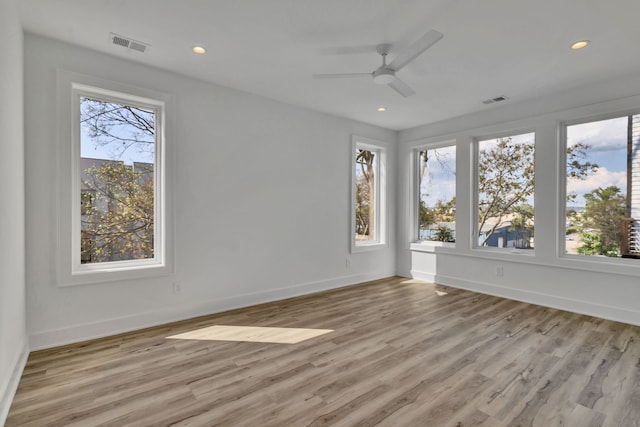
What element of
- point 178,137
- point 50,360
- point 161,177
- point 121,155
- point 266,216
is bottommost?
point 50,360

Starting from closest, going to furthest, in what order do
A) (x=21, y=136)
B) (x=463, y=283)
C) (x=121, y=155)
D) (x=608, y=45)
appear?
(x=21, y=136) → (x=608, y=45) → (x=121, y=155) → (x=463, y=283)

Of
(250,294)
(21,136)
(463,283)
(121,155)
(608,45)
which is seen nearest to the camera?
(21,136)

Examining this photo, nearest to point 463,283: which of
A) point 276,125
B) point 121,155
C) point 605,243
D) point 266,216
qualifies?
point 605,243

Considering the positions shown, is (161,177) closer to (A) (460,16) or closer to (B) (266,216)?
(B) (266,216)

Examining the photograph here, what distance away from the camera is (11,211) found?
82.9 inches

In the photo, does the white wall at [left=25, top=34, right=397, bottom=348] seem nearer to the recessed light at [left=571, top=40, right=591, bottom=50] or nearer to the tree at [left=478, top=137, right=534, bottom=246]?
the tree at [left=478, top=137, right=534, bottom=246]

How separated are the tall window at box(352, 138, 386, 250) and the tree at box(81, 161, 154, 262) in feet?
9.95

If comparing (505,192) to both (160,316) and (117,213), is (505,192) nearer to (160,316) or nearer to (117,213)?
(160,316)

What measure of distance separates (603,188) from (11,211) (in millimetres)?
5702

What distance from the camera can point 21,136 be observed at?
2447 millimetres

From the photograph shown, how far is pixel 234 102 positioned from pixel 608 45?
3749 mm

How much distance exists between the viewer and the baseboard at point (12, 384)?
1777 mm

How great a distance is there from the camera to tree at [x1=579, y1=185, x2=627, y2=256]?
355 centimetres

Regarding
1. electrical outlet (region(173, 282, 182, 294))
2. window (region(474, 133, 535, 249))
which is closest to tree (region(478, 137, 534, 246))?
window (region(474, 133, 535, 249))
